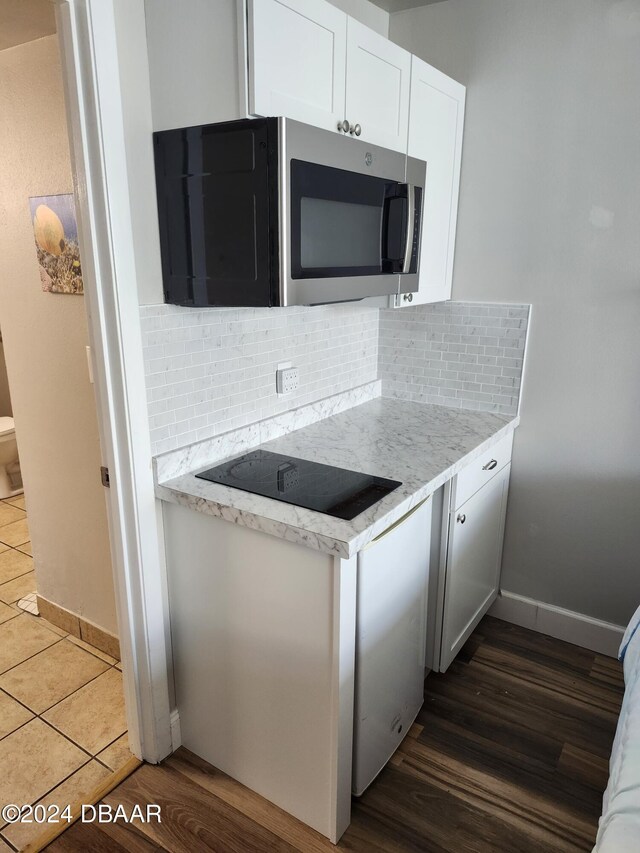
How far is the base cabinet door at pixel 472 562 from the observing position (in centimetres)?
205

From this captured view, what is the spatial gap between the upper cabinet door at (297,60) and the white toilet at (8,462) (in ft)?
9.77

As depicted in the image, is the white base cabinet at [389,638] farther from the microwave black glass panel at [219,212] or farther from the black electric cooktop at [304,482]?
the microwave black glass panel at [219,212]

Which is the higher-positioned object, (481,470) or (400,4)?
(400,4)

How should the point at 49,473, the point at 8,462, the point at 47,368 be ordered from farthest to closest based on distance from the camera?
the point at 8,462
the point at 49,473
the point at 47,368

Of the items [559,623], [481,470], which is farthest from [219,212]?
[559,623]

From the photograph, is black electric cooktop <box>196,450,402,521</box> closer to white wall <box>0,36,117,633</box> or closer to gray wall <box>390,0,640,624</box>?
white wall <box>0,36,117,633</box>

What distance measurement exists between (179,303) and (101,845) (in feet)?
4.72

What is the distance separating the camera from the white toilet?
12.4 ft

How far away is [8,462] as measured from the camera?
12.6 feet

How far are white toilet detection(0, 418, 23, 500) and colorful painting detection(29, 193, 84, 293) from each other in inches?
80.3

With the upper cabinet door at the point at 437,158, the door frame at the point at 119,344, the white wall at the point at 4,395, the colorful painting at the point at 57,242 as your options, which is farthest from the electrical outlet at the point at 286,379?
the white wall at the point at 4,395

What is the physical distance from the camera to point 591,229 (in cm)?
210

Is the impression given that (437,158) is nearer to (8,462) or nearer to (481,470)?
(481,470)

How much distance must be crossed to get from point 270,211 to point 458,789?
1.66m
